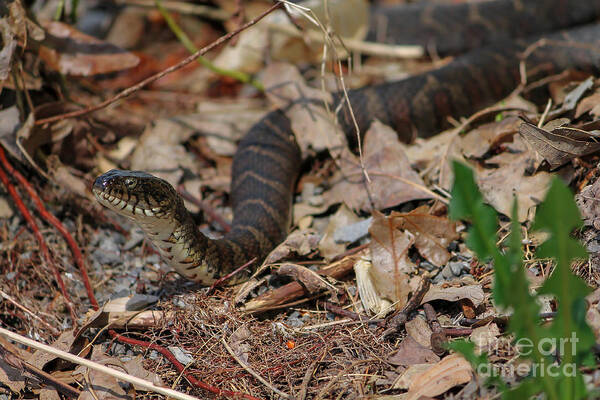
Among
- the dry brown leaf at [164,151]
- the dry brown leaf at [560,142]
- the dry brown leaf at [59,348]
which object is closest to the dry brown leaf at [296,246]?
the dry brown leaf at [59,348]

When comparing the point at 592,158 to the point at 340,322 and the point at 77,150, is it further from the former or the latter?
the point at 77,150

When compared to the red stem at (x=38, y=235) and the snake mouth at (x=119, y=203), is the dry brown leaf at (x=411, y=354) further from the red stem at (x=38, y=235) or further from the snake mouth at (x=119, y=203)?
the red stem at (x=38, y=235)

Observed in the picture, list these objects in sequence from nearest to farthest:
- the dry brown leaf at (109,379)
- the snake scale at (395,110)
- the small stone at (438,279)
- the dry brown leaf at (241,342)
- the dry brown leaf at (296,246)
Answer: the dry brown leaf at (109,379) → the dry brown leaf at (241,342) → the small stone at (438,279) → the snake scale at (395,110) → the dry brown leaf at (296,246)

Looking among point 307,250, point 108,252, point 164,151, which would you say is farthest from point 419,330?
point 164,151

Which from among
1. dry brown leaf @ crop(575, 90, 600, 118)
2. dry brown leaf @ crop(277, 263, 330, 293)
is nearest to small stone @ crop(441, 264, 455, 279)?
dry brown leaf @ crop(277, 263, 330, 293)

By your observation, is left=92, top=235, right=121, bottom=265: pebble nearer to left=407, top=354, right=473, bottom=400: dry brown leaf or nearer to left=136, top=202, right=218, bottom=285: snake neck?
left=136, top=202, right=218, bottom=285: snake neck
